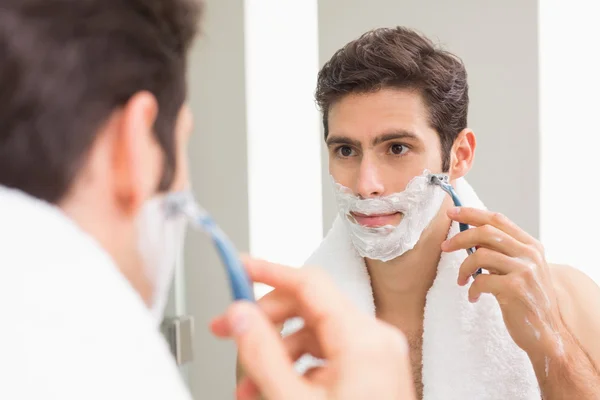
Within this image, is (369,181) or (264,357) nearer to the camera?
(264,357)

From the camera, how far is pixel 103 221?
394mm

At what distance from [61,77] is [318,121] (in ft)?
3.51

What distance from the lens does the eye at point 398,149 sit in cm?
105

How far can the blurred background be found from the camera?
1303mm

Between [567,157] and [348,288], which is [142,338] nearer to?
[348,288]

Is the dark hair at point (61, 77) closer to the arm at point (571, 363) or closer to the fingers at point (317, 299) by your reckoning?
the fingers at point (317, 299)

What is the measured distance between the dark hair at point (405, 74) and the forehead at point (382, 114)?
2 cm

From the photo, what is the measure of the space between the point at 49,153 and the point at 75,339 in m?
0.13

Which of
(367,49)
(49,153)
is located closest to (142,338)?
(49,153)

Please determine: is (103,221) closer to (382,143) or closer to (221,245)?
(221,245)

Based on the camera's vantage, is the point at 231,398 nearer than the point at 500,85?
No

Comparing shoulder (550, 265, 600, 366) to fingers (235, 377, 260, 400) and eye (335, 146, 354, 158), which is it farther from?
fingers (235, 377, 260, 400)

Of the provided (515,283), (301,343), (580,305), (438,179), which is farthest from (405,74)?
(301,343)

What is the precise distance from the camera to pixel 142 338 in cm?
34
